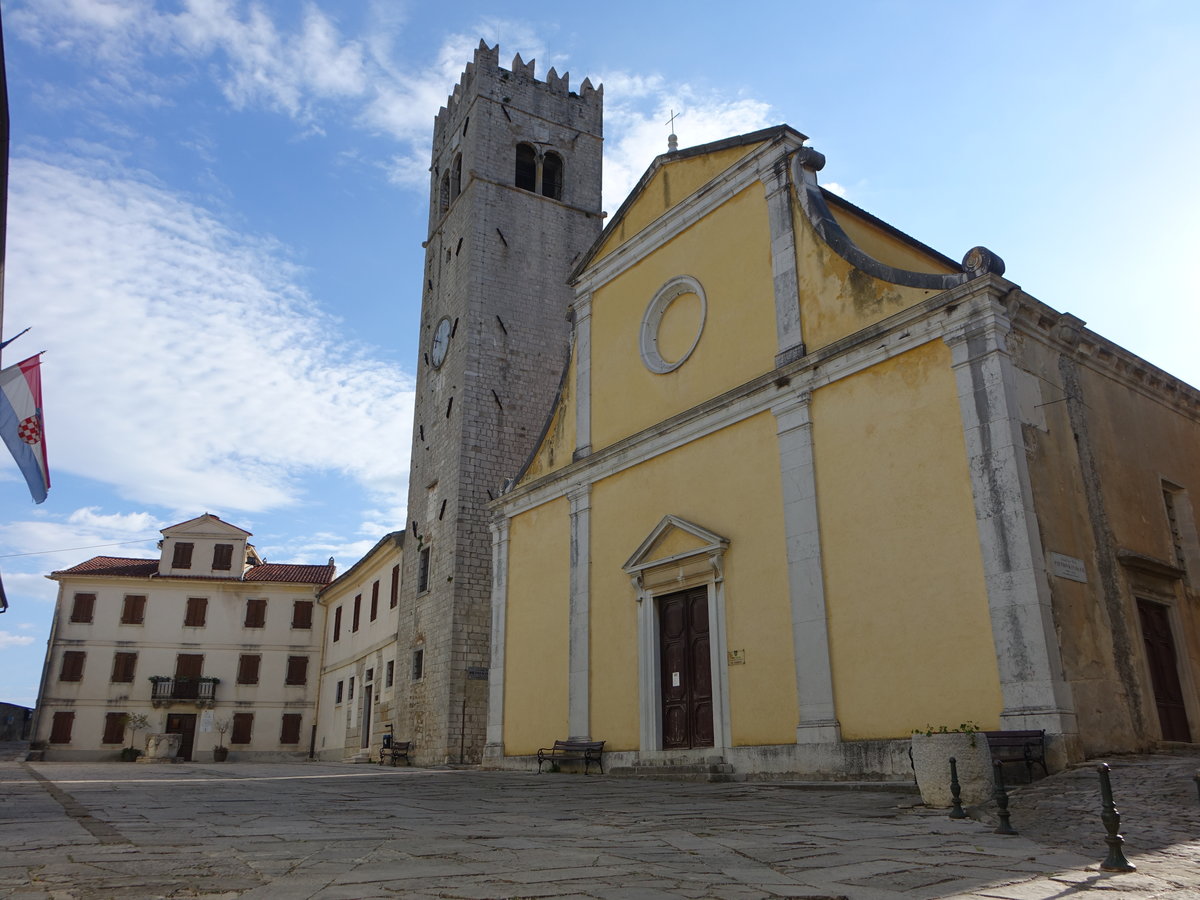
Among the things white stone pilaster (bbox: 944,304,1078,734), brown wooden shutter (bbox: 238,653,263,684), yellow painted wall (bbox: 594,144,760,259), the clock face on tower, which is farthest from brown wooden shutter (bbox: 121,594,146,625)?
white stone pilaster (bbox: 944,304,1078,734)

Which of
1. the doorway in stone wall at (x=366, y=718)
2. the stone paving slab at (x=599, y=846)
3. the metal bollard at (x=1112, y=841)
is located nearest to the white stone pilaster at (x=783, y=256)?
the stone paving slab at (x=599, y=846)

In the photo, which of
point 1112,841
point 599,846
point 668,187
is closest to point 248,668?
point 668,187

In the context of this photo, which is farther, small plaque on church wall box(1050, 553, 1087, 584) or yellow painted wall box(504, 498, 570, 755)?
yellow painted wall box(504, 498, 570, 755)

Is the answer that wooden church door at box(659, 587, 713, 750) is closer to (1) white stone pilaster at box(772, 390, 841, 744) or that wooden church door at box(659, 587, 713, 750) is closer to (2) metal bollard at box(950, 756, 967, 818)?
(1) white stone pilaster at box(772, 390, 841, 744)

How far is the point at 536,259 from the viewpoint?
26500mm

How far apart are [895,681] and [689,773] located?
3.46 metres

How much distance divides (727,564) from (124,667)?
3067 centimetres

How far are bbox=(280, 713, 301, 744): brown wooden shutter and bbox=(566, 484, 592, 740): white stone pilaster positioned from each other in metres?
23.6

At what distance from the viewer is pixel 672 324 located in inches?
633

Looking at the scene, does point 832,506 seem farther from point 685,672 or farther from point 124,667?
point 124,667

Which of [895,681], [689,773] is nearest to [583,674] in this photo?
[689,773]

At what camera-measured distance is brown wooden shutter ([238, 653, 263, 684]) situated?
119 ft

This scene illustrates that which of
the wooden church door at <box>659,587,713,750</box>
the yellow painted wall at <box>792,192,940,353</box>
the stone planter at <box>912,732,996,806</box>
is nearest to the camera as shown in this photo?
the stone planter at <box>912,732,996,806</box>

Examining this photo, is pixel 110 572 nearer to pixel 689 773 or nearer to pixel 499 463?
pixel 499 463
